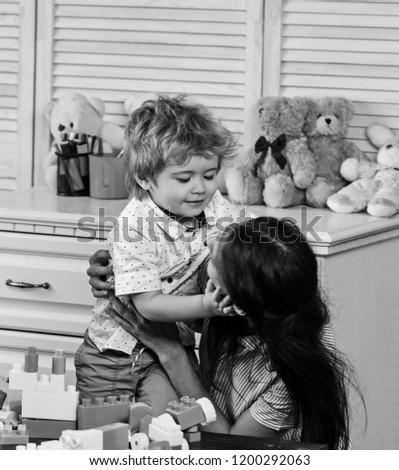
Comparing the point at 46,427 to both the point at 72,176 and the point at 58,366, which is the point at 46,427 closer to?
the point at 58,366

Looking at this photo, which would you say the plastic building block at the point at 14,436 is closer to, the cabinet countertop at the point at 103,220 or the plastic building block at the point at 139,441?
the plastic building block at the point at 139,441

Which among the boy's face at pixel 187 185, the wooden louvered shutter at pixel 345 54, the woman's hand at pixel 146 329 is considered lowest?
the woman's hand at pixel 146 329

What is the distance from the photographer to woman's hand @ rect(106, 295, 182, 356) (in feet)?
5.82

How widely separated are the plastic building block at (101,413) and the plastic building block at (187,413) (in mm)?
60

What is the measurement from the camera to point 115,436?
3.92 ft

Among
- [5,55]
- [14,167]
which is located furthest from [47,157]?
[5,55]

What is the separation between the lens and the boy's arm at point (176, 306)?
1460 mm

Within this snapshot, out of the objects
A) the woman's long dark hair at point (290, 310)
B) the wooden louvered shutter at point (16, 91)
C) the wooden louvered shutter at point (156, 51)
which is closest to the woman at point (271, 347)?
the woman's long dark hair at point (290, 310)

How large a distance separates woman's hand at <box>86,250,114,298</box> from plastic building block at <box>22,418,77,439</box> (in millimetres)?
557

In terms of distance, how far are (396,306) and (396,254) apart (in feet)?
0.42

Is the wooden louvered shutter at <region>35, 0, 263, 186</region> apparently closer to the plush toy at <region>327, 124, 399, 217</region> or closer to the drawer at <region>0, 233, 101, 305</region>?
the plush toy at <region>327, 124, 399, 217</region>

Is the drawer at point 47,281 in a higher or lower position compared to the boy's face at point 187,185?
lower

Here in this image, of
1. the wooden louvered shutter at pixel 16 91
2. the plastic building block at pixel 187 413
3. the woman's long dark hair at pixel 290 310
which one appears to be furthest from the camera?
the wooden louvered shutter at pixel 16 91
